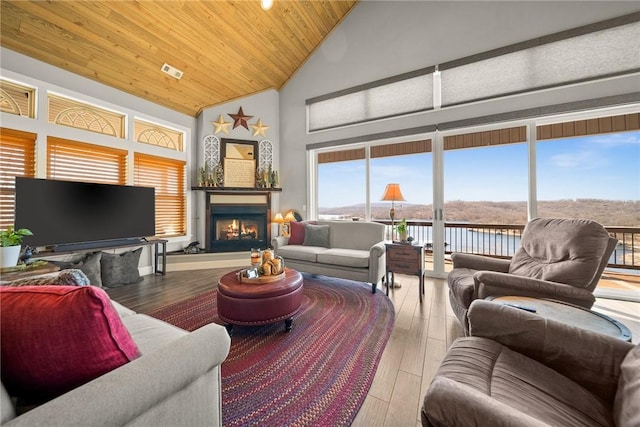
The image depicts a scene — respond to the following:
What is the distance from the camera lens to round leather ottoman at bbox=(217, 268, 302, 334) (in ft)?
6.66

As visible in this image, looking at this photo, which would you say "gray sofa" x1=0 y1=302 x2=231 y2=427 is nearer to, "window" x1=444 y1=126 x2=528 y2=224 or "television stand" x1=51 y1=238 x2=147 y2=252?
"television stand" x1=51 y1=238 x2=147 y2=252

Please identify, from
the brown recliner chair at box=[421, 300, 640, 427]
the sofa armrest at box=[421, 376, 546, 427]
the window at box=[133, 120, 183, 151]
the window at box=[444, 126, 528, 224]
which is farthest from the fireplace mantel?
the sofa armrest at box=[421, 376, 546, 427]

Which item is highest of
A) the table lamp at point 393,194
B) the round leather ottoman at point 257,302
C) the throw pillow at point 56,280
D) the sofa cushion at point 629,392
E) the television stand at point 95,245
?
the table lamp at point 393,194

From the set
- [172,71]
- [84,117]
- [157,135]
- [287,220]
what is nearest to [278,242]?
[287,220]

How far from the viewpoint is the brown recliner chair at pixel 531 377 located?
2.30ft

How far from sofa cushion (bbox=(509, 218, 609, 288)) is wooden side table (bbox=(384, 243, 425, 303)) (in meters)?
0.91

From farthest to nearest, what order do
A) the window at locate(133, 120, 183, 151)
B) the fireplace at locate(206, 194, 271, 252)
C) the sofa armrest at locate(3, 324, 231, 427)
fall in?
the fireplace at locate(206, 194, 271, 252) < the window at locate(133, 120, 183, 151) < the sofa armrest at locate(3, 324, 231, 427)

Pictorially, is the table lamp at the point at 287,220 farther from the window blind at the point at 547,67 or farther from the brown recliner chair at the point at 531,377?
the brown recliner chair at the point at 531,377

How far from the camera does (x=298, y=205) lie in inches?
201

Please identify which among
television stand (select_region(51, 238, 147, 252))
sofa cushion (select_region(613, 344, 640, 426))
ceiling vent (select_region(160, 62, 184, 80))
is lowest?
sofa cushion (select_region(613, 344, 640, 426))

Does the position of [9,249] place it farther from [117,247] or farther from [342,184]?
[342,184]

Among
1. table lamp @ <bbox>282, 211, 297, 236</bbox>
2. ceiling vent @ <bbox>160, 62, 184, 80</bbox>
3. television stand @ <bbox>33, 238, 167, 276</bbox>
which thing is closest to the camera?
television stand @ <bbox>33, 238, 167, 276</bbox>

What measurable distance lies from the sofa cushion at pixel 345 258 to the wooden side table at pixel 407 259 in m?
0.32

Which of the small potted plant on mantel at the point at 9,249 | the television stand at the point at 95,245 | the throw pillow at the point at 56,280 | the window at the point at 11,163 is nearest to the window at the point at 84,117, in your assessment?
the window at the point at 11,163
